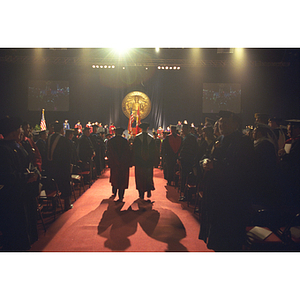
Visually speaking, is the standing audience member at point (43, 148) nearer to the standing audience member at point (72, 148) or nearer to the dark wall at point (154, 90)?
the standing audience member at point (72, 148)

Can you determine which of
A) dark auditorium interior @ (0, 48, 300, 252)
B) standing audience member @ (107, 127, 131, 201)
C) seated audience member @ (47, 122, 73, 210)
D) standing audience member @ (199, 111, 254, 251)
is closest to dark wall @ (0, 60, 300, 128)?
dark auditorium interior @ (0, 48, 300, 252)

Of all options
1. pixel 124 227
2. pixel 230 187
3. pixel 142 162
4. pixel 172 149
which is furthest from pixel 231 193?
pixel 172 149

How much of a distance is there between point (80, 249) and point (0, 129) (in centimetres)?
173

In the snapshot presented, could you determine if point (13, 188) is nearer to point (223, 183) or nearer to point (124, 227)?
point (124, 227)

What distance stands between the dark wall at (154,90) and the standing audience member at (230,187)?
32.2ft

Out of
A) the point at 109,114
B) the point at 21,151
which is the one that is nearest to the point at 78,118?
the point at 109,114

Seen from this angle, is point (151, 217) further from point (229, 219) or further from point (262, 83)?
point (262, 83)

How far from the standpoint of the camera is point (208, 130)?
445 centimetres

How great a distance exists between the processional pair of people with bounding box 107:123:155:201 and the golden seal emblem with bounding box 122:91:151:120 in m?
10.1

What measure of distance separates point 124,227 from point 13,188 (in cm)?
170

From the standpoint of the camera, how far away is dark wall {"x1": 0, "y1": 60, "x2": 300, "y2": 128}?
1113 centimetres

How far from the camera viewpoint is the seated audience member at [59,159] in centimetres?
403

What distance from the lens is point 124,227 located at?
3441mm

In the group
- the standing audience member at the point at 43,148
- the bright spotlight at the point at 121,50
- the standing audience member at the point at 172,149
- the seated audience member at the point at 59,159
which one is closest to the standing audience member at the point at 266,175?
the standing audience member at the point at 172,149
